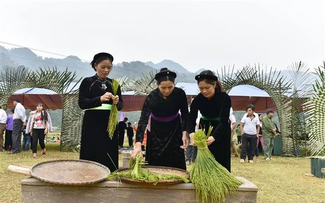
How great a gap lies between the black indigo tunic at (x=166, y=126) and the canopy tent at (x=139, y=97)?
27.6 ft

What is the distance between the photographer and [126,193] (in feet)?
7.70

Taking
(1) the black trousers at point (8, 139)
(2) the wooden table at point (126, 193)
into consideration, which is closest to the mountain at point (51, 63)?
(1) the black trousers at point (8, 139)

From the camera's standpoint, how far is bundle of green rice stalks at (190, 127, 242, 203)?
2.29 metres

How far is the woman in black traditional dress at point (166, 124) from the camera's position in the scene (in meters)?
3.17

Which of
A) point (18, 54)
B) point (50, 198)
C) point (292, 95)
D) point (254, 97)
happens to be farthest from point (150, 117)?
point (18, 54)

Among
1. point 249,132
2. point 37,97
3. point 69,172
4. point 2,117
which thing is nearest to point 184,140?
point 69,172

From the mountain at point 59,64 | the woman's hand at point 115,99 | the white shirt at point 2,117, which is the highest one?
the mountain at point 59,64

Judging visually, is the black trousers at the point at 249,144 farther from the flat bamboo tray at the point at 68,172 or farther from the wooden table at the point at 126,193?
the flat bamboo tray at the point at 68,172

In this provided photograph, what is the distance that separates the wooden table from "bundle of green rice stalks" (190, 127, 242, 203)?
6cm

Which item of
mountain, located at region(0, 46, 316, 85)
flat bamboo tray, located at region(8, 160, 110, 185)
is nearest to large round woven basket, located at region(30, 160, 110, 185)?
flat bamboo tray, located at region(8, 160, 110, 185)

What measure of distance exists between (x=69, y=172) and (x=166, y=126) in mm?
1195

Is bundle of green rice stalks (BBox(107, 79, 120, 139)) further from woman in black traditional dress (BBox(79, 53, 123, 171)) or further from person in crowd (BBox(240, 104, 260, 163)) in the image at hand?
person in crowd (BBox(240, 104, 260, 163))

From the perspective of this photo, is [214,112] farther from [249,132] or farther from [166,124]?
[249,132]

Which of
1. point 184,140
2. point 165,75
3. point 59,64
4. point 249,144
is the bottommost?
point 249,144
